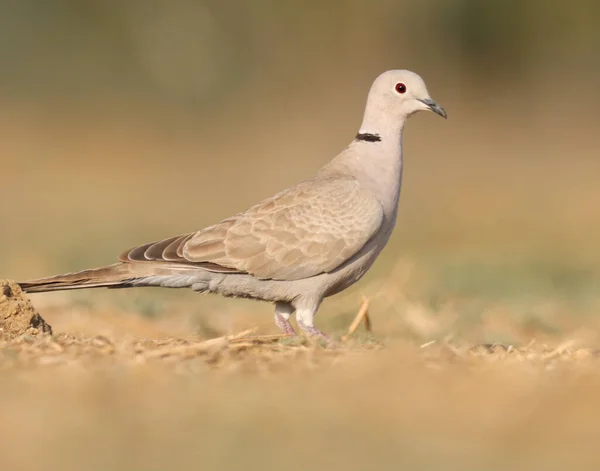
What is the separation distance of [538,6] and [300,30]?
15.6 feet

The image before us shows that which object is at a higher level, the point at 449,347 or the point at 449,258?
the point at 449,347

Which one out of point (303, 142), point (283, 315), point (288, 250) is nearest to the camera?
point (288, 250)

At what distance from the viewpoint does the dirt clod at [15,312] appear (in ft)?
22.8

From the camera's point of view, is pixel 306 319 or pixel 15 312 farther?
pixel 306 319

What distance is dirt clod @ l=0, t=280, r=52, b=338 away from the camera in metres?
6.94

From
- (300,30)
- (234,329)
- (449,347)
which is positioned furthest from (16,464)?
(300,30)

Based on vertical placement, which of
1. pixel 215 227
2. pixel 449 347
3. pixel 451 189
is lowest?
pixel 451 189

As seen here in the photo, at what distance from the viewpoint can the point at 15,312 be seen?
6.98 m

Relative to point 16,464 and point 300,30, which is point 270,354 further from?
point 300,30

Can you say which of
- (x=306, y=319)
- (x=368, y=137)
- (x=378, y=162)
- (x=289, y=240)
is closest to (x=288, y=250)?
(x=289, y=240)

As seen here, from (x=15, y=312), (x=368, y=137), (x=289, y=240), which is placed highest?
(x=368, y=137)

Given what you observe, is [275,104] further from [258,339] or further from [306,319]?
[258,339]

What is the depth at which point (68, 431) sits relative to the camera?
4.88m

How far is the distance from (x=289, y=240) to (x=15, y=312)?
1484 mm
